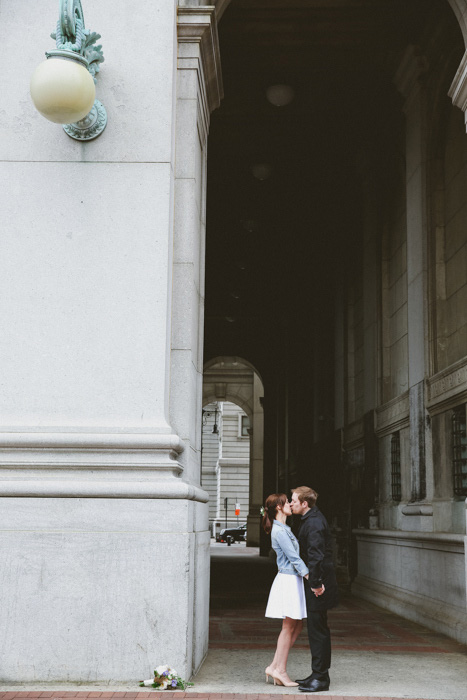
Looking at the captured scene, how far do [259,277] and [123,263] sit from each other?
71.5 ft

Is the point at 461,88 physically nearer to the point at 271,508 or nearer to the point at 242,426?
the point at 271,508

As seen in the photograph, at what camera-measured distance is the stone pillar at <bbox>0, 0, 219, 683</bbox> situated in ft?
22.5

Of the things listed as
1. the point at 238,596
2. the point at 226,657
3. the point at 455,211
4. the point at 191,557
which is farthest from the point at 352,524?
the point at 191,557

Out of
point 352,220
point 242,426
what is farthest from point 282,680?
point 242,426

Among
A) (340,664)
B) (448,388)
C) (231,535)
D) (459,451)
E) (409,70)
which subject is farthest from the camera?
(231,535)

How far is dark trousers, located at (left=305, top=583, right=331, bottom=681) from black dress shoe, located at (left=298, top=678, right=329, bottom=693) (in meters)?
0.04

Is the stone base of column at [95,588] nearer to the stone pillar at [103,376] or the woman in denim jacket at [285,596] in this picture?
the stone pillar at [103,376]

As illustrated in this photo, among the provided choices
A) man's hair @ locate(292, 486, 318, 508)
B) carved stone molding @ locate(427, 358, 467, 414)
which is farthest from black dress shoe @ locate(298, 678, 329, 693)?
carved stone molding @ locate(427, 358, 467, 414)

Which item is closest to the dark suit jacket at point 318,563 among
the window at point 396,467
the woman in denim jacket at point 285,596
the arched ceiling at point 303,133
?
the woman in denim jacket at point 285,596

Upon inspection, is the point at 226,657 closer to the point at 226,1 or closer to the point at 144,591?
the point at 144,591

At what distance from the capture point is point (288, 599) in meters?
7.30

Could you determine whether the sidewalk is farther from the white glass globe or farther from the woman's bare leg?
the white glass globe

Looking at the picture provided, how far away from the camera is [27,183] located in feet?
25.5

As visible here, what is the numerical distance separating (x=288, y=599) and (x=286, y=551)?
42 centimetres
